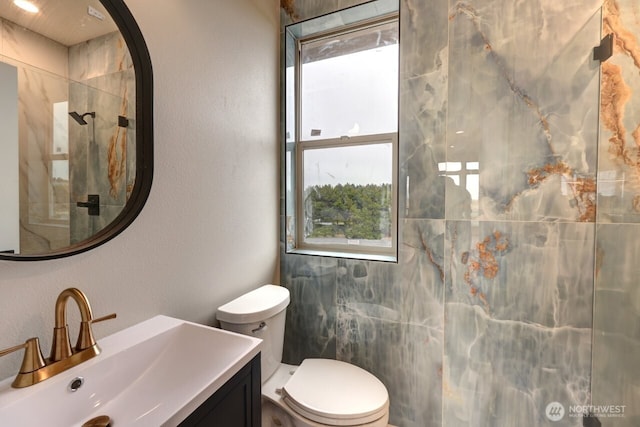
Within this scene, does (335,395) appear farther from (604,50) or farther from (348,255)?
(604,50)

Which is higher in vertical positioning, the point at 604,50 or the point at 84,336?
the point at 604,50

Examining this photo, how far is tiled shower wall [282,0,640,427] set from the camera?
1.09 meters

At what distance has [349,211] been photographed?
67.9 inches

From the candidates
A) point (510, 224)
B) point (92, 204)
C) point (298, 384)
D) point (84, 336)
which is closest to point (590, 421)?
point (510, 224)

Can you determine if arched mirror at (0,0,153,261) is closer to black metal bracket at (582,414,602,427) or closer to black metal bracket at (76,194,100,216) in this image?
black metal bracket at (76,194,100,216)

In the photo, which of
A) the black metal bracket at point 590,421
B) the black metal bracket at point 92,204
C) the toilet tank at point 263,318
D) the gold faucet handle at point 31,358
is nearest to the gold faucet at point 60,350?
the gold faucet handle at point 31,358

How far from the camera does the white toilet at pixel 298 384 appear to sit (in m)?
1.08

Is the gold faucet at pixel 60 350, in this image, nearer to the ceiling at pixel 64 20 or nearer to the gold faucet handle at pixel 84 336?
the gold faucet handle at pixel 84 336

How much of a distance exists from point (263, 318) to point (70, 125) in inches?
37.3

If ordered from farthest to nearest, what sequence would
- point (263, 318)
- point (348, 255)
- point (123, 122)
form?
point (348, 255), point (263, 318), point (123, 122)

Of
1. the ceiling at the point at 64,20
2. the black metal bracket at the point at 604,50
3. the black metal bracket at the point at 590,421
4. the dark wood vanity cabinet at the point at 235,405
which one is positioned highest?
the black metal bracket at the point at 604,50

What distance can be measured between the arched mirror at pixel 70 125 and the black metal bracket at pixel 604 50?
1.73m

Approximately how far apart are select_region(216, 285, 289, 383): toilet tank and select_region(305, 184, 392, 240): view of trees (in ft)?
1.75

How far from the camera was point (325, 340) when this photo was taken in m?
1.65
